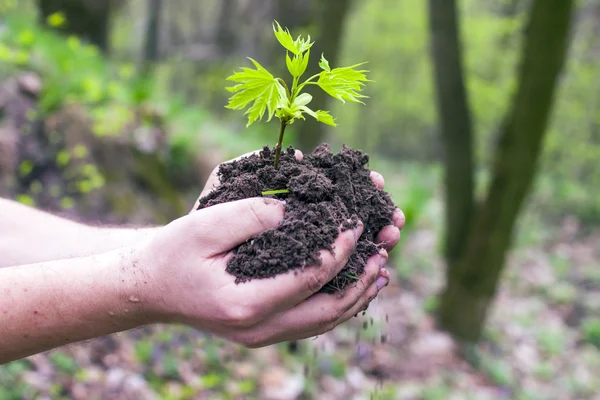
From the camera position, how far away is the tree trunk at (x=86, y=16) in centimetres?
714

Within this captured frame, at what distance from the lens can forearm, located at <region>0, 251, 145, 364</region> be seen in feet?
4.37

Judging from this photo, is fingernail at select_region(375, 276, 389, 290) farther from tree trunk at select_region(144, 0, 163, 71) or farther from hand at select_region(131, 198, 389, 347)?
tree trunk at select_region(144, 0, 163, 71)

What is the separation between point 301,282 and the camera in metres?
1.29

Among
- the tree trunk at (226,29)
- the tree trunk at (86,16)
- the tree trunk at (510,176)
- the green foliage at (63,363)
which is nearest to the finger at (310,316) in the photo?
the green foliage at (63,363)

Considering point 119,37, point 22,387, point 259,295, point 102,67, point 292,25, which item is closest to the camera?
point 259,295

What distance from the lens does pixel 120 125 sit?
455 centimetres

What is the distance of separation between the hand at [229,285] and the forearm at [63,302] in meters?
0.06

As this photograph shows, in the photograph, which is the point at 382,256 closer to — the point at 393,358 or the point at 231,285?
the point at 231,285

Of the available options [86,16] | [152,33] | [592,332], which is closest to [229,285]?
[592,332]

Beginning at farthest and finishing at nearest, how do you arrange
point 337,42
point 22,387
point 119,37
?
1. point 119,37
2. point 337,42
3. point 22,387

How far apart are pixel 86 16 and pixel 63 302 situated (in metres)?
7.50

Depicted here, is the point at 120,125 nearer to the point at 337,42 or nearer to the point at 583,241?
the point at 337,42

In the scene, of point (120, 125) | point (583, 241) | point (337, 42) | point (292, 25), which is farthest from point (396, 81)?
point (120, 125)

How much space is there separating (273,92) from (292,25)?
6090mm
